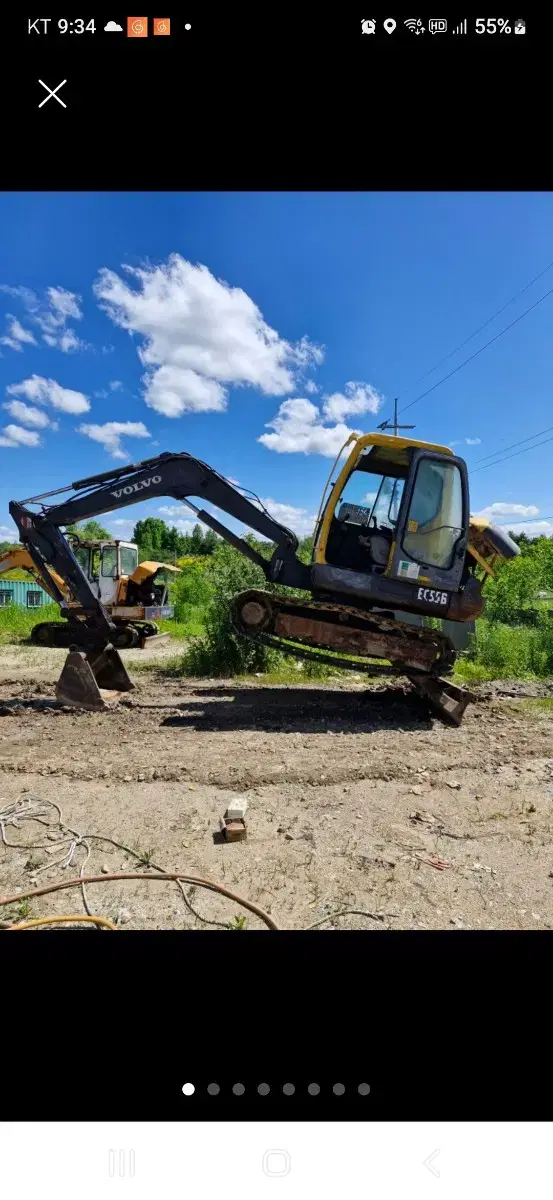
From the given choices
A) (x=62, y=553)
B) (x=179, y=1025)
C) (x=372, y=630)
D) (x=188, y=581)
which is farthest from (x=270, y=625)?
(x=188, y=581)

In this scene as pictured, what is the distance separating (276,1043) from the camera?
0.99 m

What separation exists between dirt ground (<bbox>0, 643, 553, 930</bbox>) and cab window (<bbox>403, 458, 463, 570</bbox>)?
77.0 inches

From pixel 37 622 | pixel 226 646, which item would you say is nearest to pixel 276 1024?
pixel 226 646

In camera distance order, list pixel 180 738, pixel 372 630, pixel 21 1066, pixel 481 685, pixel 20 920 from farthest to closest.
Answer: pixel 481 685, pixel 372 630, pixel 180 738, pixel 20 920, pixel 21 1066

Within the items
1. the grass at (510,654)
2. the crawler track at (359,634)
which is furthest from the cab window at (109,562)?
the grass at (510,654)

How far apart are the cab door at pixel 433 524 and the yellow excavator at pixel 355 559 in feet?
0.04

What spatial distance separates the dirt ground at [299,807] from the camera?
2393mm

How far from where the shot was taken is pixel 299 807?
358 cm

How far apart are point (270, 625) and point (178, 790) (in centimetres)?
275
